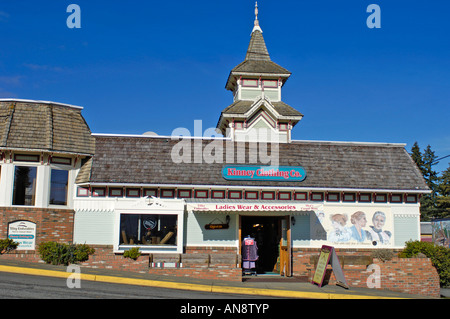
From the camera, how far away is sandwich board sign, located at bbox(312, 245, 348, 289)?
1605 centimetres

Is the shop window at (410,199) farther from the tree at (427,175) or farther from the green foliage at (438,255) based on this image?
the tree at (427,175)

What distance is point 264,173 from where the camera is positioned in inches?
791

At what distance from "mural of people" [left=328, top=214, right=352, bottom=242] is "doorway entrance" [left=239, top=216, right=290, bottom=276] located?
203 cm

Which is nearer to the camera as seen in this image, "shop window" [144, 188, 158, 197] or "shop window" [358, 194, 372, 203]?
"shop window" [144, 188, 158, 197]

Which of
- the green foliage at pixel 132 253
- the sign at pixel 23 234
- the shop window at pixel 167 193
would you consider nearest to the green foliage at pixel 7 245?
the sign at pixel 23 234

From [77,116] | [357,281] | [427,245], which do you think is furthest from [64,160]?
[427,245]

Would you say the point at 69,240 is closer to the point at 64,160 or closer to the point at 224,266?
the point at 64,160

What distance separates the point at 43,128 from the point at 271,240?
38.1 ft

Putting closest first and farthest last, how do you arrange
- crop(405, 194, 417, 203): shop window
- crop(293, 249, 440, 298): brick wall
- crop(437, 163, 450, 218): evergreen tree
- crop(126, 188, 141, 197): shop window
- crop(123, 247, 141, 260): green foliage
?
crop(293, 249, 440, 298): brick wall < crop(123, 247, 141, 260): green foliage < crop(126, 188, 141, 197): shop window < crop(405, 194, 417, 203): shop window < crop(437, 163, 450, 218): evergreen tree

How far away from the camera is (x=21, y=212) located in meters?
18.7

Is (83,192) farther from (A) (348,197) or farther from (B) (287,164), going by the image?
(A) (348,197)

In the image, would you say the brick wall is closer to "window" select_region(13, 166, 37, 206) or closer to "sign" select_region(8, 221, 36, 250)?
"sign" select_region(8, 221, 36, 250)

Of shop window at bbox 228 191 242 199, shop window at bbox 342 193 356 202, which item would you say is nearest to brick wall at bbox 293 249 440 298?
shop window at bbox 342 193 356 202

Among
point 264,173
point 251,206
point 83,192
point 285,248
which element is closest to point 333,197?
point 285,248
